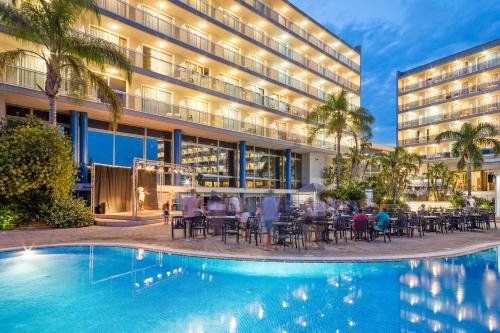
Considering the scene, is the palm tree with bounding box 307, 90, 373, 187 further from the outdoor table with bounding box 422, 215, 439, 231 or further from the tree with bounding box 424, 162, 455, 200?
the tree with bounding box 424, 162, 455, 200

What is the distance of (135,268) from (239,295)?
363cm

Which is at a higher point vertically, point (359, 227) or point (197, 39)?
point (197, 39)

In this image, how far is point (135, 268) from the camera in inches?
393

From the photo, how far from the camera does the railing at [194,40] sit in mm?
22211

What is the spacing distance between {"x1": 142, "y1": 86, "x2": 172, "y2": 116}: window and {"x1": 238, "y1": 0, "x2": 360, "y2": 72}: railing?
11.8 m

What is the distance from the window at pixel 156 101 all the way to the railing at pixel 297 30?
38.7 feet

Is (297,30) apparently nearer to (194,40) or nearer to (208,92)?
(194,40)

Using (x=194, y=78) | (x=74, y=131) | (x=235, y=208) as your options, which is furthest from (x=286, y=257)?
(x=194, y=78)

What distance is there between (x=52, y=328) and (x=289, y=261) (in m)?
6.10

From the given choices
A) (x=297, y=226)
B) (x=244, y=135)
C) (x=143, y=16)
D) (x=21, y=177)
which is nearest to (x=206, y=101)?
(x=244, y=135)

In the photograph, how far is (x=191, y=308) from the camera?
7086 mm

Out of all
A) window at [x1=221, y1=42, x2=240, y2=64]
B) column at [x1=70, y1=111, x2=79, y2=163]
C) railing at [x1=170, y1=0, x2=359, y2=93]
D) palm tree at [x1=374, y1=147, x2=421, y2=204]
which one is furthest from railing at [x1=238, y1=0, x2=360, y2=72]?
column at [x1=70, y1=111, x2=79, y2=163]

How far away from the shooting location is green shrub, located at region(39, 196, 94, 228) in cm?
1638

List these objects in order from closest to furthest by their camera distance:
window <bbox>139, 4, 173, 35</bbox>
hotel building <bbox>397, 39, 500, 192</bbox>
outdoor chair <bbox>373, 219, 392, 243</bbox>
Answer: outdoor chair <bbox>373, 219, 392, 243</bbox>
window <bbox>139, 4, 173, 35</bbox>
hotel building <bbox>397, 39, 500, 192</bbox>
